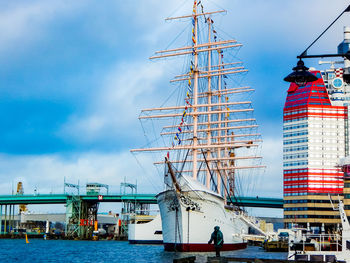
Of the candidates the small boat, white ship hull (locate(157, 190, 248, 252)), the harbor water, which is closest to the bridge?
the harbor water

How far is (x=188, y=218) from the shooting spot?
210ft

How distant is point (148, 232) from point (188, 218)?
59.5 metres

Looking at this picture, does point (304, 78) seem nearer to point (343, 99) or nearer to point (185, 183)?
point (185, 183)

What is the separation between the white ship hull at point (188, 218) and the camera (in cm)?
6406

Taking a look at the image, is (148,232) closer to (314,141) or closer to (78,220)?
(78,220)

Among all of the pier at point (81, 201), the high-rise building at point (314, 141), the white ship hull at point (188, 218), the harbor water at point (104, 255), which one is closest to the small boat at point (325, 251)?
the harbor water at point (104, 255)

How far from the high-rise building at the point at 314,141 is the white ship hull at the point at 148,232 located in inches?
2576

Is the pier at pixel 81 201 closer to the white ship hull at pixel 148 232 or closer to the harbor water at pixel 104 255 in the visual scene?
the white ship hull at pixel 148 232

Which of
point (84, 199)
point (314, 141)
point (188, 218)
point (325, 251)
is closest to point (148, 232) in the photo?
point (84, 199)

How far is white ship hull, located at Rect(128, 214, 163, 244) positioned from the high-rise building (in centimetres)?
6544

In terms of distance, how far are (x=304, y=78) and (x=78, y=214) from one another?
155013 mm

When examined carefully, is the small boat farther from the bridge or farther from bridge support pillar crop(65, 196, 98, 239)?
bridge support pillar crop(65, 196, 98, 239)

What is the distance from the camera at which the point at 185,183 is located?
65062 mm

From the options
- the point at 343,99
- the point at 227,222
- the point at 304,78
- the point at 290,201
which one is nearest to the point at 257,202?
the point at 290,201
